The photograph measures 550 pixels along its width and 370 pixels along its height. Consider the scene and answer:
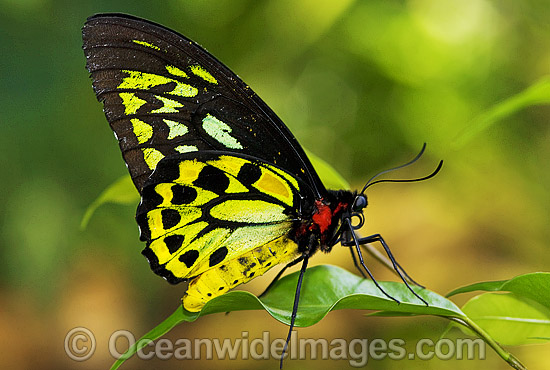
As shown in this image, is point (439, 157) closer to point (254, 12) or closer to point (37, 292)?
point (254, 12)

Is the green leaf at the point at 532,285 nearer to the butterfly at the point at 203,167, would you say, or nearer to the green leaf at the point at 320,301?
the green leaf at the point at 320,301

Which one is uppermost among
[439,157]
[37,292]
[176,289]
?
[439,157]

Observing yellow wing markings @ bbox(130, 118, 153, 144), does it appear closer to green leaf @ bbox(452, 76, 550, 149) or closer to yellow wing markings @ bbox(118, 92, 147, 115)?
yellow wing markings @ bbox(118, 92, 147, 115)

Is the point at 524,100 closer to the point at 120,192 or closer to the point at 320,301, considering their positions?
the point at 320,301

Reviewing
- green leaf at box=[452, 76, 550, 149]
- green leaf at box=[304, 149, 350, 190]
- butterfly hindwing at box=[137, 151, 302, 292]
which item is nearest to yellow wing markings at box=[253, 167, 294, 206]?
butterfly hindwing at box=[137, 151, 302, 292]

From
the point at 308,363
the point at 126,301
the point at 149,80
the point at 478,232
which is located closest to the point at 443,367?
the point at 308,363
